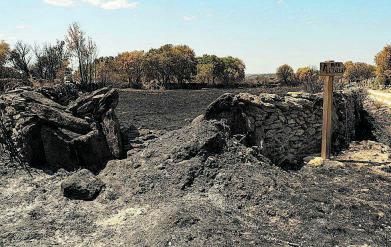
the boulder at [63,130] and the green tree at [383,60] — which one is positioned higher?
the green tree at [383,60]

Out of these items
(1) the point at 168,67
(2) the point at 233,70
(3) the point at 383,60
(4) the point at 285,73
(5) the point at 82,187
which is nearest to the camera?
(5) the point at 82,187

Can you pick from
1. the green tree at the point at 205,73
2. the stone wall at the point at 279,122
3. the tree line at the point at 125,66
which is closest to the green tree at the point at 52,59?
the tree line at the point at 125,66

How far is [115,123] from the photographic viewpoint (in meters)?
13.3

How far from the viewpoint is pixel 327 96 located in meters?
13.2

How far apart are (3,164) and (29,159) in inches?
31.9

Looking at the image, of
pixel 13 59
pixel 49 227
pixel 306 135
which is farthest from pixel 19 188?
pixel 13 59

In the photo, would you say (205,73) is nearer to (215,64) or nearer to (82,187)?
(215,64)

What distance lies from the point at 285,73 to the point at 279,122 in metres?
100

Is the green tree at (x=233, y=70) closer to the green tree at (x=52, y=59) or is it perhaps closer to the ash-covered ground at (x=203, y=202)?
the green tree at (x=52, y=59)

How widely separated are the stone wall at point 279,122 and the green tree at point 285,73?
95620 millimetres

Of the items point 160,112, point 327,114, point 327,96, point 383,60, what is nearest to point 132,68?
point 383,60

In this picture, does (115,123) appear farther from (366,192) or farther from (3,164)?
(366,192)

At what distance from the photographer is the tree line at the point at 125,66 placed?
5988 cm

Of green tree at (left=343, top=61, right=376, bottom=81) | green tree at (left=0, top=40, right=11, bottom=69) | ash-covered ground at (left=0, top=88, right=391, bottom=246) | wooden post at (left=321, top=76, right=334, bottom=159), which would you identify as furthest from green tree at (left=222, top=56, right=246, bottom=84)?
ash-covered ground at (left=0, top=88, right=391, bottom=246)
